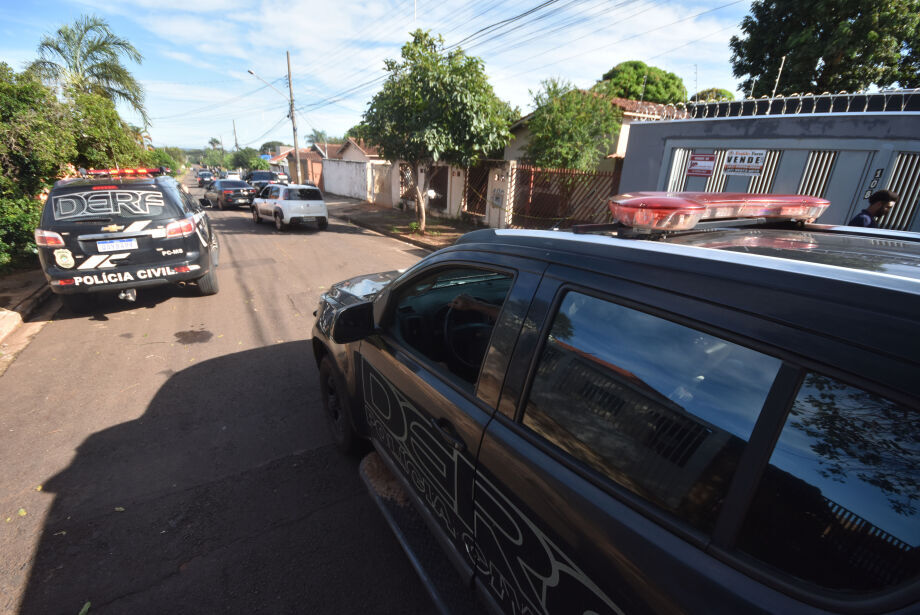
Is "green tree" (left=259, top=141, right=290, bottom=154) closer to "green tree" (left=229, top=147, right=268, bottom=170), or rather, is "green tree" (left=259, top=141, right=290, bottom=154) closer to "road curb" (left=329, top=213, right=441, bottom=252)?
"green tree" (left=229, top=147, right=268, bottom=170)

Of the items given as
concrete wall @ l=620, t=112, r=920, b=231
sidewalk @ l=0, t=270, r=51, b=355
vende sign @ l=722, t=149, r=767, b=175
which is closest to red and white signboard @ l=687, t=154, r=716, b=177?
concrete wall @ l=620, t=112, r=920, b=231

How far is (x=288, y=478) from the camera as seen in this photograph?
2.84 m

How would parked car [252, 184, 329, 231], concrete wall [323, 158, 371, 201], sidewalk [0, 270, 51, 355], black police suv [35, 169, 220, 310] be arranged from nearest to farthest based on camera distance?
black police suv [35, 169, 220, 310] → sidewalk [0, 270, 51, 355] → parked car [252, 184, 329, 231] → concrete wall [323, 158, 371, 201]

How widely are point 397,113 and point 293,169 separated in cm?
3179

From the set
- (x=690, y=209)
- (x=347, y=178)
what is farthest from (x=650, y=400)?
(x=347, y=178)

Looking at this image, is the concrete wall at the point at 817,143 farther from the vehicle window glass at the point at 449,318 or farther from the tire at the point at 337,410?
Answer: the tire at the point at 337,410

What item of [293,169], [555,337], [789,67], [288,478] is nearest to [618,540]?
[555,337]

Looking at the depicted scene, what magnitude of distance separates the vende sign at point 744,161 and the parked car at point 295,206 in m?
10.9

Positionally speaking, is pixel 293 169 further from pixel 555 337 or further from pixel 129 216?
pixel 555 337

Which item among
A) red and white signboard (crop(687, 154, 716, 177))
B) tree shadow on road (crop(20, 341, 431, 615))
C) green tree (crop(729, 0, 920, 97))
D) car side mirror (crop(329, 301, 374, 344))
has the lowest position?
tree shadow on road (crop(20, 341, 431, 615))

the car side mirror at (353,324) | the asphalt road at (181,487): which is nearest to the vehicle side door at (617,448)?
the car side mirror at (353,324)

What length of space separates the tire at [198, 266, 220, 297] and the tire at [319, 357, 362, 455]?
425 cm

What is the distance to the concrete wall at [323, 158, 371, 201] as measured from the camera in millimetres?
23822

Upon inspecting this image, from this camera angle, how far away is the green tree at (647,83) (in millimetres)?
25609
